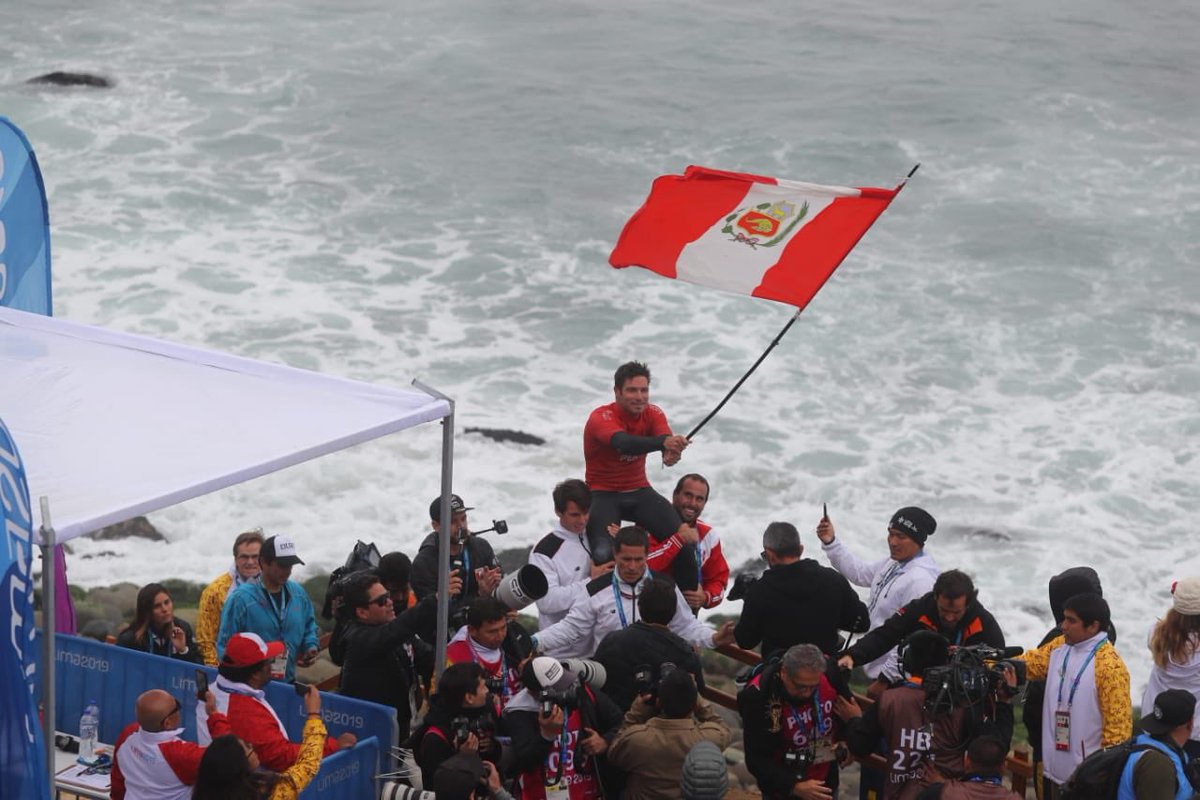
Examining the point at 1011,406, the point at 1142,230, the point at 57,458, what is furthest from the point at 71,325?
the point at 1142,230

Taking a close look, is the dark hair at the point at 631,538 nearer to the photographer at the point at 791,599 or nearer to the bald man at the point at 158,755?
the photographer at the point at 791,599

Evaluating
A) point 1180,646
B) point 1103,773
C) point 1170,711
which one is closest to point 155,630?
point 1103,773

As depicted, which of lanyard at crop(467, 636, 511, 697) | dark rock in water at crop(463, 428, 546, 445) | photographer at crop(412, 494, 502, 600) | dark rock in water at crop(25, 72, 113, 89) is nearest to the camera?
lanyard at crop(467, 636, 511, 697)

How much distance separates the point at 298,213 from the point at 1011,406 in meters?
12.8

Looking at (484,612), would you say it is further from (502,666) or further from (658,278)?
(658,278)

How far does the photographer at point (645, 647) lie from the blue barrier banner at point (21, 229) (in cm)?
432

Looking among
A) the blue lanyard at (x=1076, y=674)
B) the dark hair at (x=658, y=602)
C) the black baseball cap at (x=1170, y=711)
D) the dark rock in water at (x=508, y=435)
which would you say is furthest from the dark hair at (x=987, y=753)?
the dark rock in water at (x=508, y=435)

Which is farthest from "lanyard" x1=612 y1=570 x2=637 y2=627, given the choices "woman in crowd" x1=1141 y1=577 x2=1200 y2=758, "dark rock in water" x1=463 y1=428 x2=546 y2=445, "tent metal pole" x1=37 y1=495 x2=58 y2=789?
"dark rock in water" x1=463 y1=428 x2=546 y2=445

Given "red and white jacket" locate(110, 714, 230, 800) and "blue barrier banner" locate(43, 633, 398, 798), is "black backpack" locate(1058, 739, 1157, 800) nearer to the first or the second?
"blue barrier banner" locate(43, 633, 398, 798)

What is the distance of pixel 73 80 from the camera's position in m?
32.8

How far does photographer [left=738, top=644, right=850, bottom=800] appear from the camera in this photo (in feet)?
24.0

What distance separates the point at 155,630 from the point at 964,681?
13.7 feet

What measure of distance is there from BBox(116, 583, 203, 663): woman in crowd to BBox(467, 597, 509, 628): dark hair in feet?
6.33

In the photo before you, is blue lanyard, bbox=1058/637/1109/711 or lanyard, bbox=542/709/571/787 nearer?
lanyard, bbox=542/709/571/787
